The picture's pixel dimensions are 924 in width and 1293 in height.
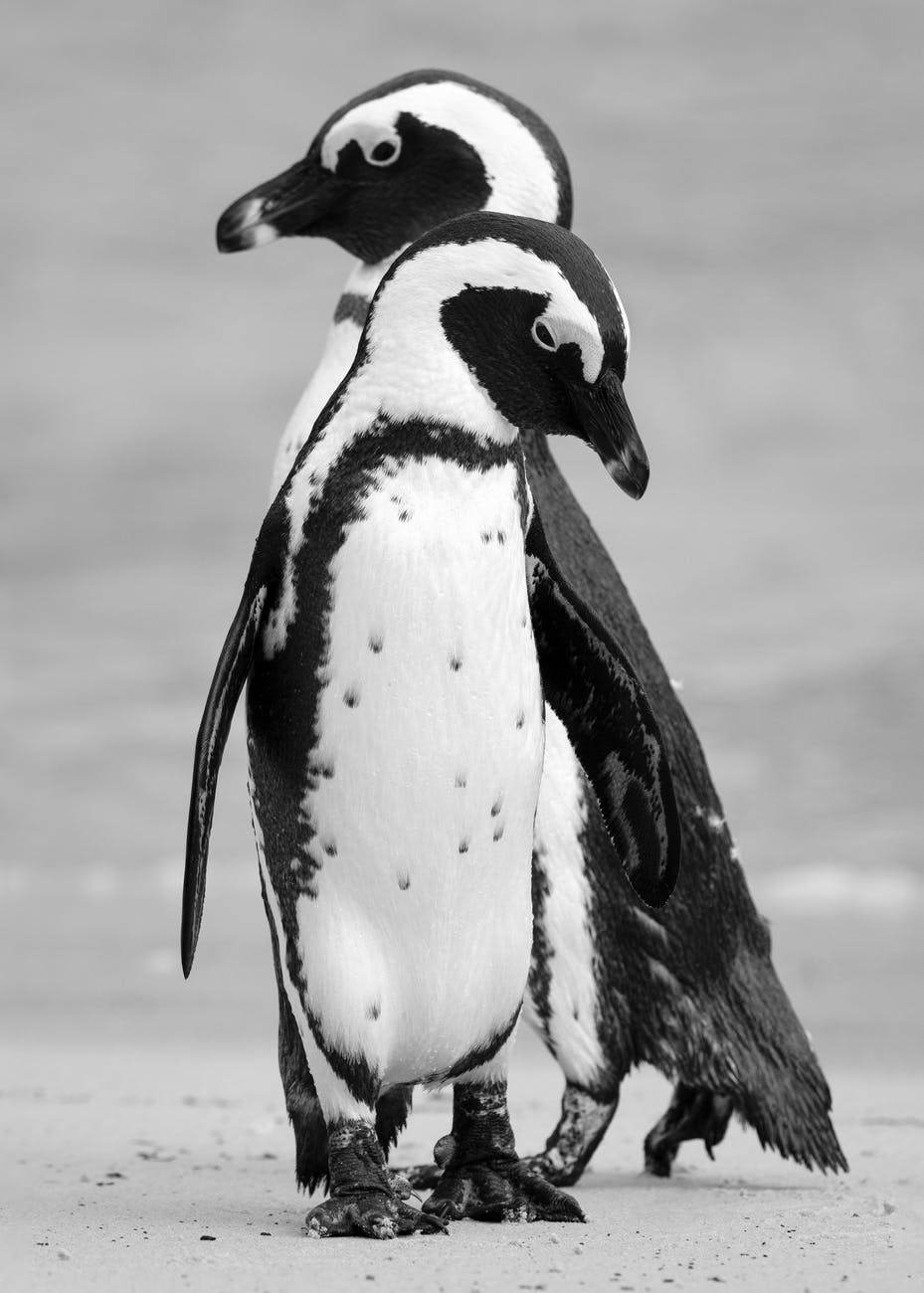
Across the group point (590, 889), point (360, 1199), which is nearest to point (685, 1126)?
point (590, 889)

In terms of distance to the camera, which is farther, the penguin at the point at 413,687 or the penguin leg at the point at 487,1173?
the penguin leg at the point at 487,1173

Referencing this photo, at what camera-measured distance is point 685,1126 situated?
3.94m

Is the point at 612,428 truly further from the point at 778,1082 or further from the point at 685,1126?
the point at 685,1126

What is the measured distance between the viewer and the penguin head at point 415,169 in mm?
3975

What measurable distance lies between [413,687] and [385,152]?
1621 mm

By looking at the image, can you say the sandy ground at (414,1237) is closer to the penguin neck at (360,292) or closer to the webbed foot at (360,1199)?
the webbed foot at (360,1199)

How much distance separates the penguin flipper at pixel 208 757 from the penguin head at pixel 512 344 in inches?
15.9

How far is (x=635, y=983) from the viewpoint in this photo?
3.66 meters

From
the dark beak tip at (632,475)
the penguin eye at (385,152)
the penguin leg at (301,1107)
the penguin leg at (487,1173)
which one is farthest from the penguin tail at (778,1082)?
the penguin eye at (385,152)

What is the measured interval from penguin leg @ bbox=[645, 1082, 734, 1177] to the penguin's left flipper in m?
0.76

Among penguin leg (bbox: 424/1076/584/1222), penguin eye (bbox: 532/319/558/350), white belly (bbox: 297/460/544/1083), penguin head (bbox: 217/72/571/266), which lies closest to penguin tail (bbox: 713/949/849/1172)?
penguin leg (bbox: 424/1076/584/1222)

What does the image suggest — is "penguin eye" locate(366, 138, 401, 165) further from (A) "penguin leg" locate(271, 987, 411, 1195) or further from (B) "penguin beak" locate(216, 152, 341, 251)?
(A) "penguin leg" locate(271, 987, 411, 1195)

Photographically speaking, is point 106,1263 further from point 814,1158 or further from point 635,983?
point 814,1158

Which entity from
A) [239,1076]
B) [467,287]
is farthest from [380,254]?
[239,1076]
